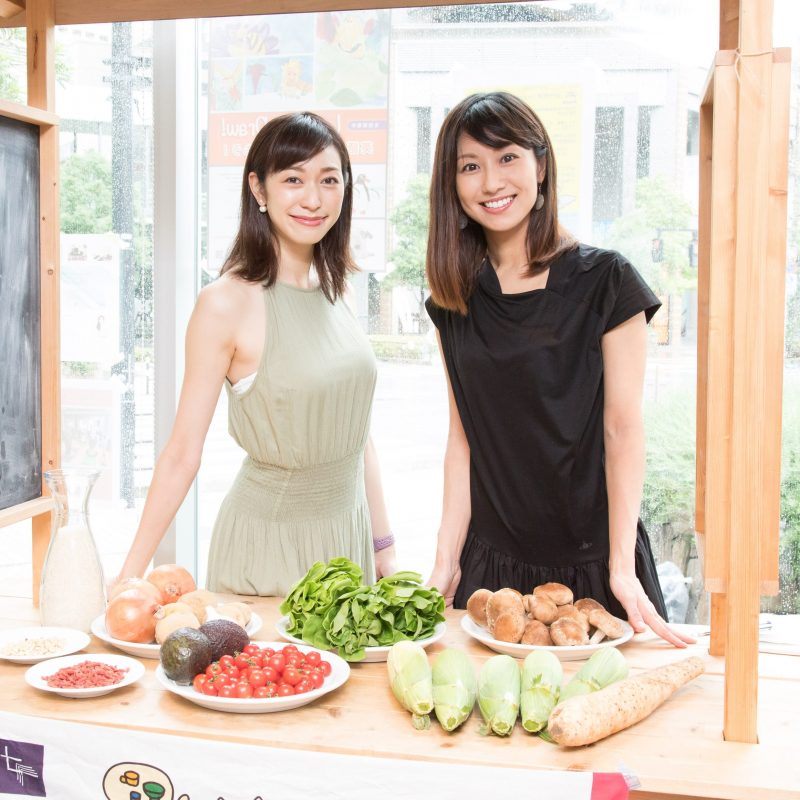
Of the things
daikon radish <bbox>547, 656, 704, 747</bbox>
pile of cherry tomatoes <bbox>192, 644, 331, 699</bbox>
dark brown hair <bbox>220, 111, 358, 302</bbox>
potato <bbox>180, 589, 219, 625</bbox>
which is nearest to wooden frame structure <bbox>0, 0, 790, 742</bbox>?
daikon radish <bbox>547, 656, 704, 747</bbox>

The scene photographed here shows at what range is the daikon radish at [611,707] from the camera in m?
1.17

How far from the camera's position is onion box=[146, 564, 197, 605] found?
5.14ft

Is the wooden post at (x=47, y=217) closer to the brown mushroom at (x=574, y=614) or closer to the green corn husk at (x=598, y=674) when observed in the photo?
the brown mushroom at (x=574, y=614)

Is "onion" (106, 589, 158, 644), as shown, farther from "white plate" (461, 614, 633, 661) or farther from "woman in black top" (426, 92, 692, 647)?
"woman in black top" (426, 92, 692, 647)

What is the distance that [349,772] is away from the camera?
1.17 meters

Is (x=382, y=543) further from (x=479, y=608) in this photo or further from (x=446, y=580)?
(x=479, y=608)

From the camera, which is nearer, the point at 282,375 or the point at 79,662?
the point at 79,662

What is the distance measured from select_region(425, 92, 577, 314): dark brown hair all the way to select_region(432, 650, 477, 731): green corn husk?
0.86 meters

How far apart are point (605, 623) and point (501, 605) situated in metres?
0.17

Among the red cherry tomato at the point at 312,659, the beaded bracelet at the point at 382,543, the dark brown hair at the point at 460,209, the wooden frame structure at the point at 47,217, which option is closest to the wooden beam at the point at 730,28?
the dark brown hair at the point at 460,209

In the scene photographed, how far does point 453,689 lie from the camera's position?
4.13ft

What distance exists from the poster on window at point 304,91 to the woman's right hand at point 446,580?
136cm

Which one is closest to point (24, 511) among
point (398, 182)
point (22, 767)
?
point (22, 767)

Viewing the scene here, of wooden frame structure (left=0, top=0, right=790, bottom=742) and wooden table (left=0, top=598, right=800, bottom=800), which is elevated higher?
wooden frame structure (left=0, top=0, right=790, bottom=742)
